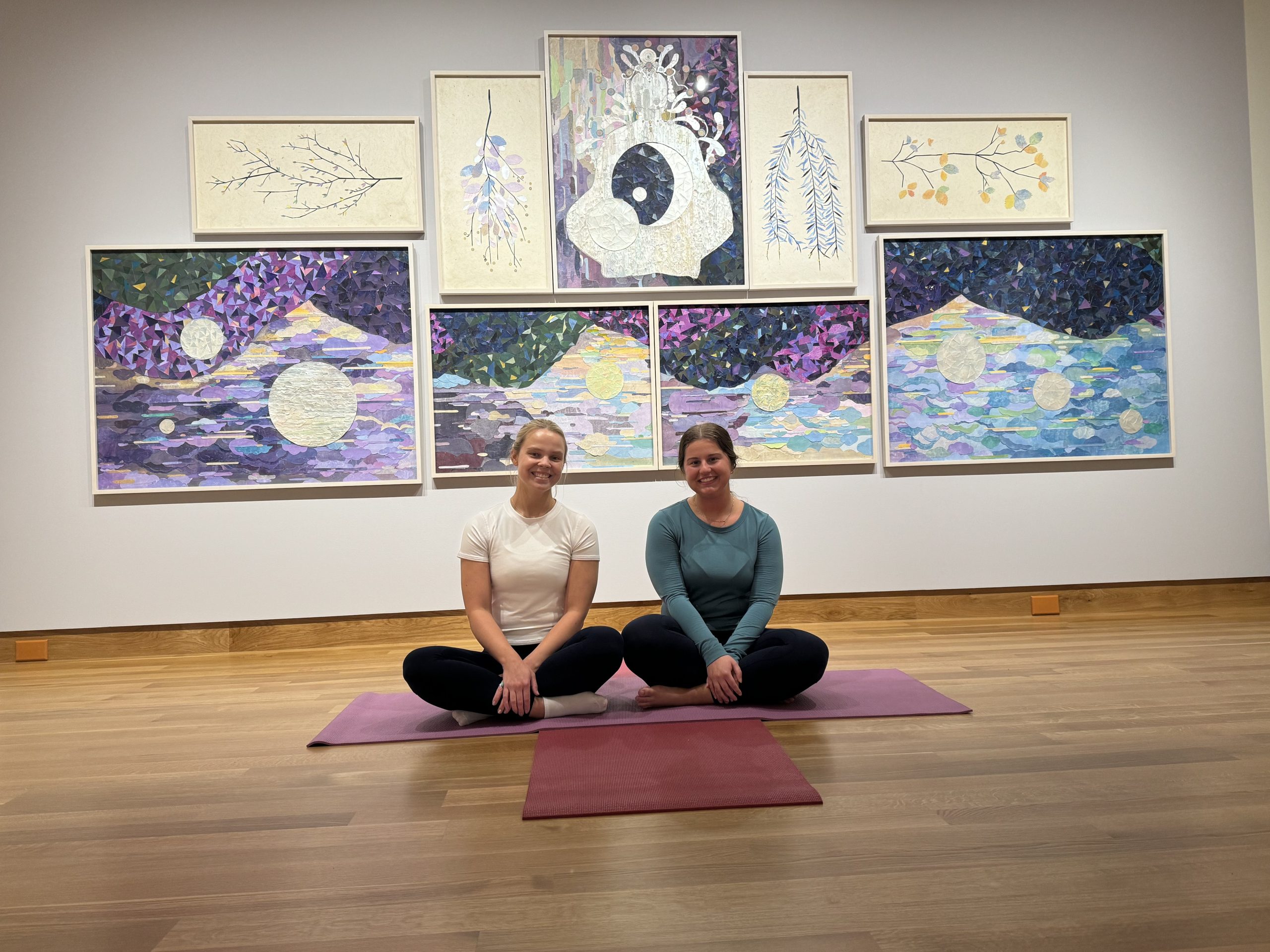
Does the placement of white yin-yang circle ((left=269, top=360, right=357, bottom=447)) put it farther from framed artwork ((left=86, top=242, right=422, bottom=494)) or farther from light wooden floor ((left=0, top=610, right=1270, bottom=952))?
light wooden floor ((left=0, top=610, right=1270, bottom=952))

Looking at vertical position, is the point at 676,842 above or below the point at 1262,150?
below

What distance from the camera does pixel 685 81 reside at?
4012 mm

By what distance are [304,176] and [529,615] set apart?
2506 mm

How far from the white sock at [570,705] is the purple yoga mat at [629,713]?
0.6 inches

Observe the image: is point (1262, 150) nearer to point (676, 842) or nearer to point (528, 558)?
point (528, 558)

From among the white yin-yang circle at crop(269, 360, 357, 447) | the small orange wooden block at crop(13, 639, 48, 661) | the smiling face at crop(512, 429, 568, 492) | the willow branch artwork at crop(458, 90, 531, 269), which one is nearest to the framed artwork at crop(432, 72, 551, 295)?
the willow branch artwork at crop(458, 90, 531, 269)

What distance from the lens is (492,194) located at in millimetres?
3941

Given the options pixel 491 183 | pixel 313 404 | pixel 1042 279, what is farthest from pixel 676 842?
pixel 1042 279

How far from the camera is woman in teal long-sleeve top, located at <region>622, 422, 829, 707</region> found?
2.44 meters

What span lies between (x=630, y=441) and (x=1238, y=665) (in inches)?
95.2

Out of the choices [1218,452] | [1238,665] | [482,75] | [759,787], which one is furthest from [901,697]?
[482,75]

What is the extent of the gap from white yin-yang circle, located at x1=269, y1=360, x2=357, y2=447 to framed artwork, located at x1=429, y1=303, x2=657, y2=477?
0.40 m

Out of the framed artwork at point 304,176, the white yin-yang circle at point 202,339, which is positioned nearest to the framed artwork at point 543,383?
the framed artwork at point 304,176

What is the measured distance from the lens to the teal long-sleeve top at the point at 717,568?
256cm
